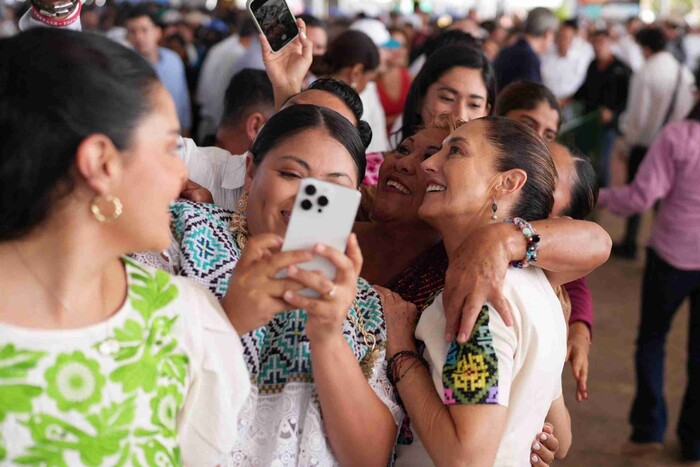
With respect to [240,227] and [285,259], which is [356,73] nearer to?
[240,227]

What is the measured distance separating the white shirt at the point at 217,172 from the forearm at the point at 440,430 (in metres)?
0.85

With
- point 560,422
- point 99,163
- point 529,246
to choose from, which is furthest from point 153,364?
point 560,422

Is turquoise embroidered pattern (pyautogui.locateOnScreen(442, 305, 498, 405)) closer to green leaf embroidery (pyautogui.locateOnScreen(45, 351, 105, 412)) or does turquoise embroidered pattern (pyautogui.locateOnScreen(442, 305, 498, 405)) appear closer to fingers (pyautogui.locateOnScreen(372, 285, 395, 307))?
fingers (pyautogui.locateOnScreen(372, 285, 395, 307))

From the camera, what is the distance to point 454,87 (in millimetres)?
2809

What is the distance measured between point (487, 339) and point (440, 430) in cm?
18

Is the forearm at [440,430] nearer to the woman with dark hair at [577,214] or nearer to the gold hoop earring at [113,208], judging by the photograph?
the woman with dark hair at [577,214]

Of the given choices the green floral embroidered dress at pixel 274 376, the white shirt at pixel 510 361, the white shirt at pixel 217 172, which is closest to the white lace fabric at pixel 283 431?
the green floral embroidered dress at pixel 274 376

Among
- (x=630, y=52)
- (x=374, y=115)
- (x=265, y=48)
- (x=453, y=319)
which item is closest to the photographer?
(x=453, y=319)

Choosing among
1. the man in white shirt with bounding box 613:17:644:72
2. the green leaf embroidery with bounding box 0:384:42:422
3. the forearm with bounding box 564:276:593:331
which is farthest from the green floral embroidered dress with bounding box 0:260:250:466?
the man in white shirt with bounding box 613:17:644:72

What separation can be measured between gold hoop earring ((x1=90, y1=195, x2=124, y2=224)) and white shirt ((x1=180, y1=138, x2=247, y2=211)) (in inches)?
42.8

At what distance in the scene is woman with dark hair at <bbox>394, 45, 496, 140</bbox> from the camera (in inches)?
110

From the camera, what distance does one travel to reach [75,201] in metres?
1.10

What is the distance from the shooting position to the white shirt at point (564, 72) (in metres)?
8.42

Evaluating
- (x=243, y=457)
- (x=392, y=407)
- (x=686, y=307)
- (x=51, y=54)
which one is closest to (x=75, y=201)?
(x=51, y=54)
